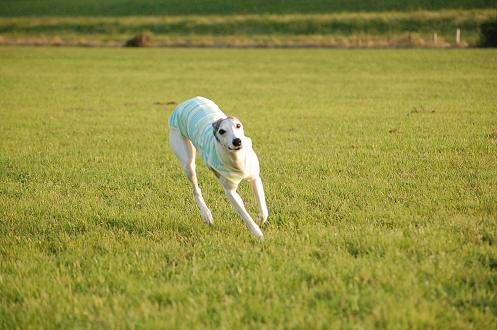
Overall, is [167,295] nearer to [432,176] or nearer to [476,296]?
[476,296]

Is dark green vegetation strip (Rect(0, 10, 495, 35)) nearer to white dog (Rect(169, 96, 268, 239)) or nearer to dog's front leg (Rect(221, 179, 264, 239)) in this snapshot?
white dog (Rect(169, 96, 268, 239))

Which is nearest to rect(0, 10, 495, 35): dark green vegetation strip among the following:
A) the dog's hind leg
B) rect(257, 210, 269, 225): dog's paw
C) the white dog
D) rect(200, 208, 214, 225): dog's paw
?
the dog's hind leg

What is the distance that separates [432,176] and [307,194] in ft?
6.49

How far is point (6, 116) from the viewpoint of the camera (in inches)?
615

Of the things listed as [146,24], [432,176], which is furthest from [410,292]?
[146,24]

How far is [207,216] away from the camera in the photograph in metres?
6.24

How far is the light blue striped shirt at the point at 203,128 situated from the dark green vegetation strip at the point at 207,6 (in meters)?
60.2

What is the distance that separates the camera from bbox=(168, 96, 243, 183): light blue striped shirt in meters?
5.76

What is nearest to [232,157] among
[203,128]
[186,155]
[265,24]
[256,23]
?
[203,128]

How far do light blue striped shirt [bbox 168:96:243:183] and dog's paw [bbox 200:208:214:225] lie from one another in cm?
61

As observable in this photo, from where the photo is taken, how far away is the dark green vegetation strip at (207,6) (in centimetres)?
6397

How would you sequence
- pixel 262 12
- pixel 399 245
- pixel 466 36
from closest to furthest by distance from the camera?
1. pixel 399 245
2. pixel 466 36
3. pixel 262 12

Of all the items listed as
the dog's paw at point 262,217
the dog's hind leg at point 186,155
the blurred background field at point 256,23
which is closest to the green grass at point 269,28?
the blurred background field at point 256,23

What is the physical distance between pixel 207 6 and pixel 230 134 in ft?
242
